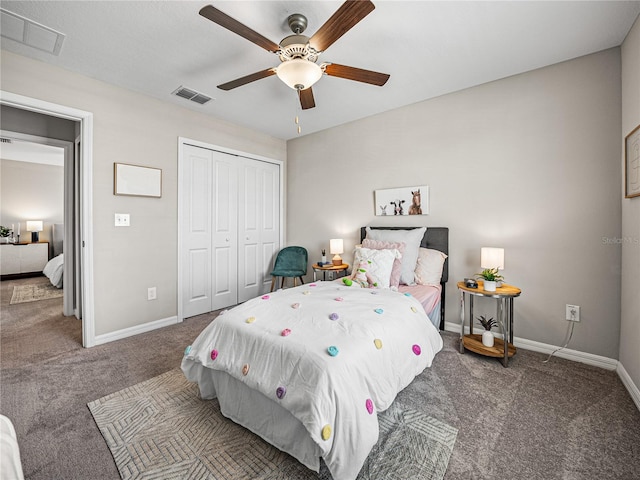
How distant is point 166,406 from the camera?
71.6 inches

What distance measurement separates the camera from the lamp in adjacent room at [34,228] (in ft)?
20.9

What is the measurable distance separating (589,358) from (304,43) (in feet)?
10.9

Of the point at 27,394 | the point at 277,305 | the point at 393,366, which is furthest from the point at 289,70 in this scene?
the point at 27,394

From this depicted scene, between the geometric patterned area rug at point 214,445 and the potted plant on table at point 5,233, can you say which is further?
the potted plant on table at point 5,233

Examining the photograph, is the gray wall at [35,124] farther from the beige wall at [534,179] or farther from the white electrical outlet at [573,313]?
the white electrical outlet at [573,313]

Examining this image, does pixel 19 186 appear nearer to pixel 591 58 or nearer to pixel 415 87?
pixel 415 87

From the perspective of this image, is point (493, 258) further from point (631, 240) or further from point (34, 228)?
point (34, 228)

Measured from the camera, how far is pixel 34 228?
6402 mm

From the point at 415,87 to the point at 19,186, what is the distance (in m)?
8.43

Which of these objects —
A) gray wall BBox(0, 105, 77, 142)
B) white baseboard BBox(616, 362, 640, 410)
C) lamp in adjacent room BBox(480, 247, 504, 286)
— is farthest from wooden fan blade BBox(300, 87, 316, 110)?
white baseboard BBox(616, 362, 640, 410)

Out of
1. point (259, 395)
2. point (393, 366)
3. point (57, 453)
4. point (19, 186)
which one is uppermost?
point (19, 186)

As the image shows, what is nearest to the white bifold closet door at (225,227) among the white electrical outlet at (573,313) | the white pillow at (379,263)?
the white pillow at (379,263)

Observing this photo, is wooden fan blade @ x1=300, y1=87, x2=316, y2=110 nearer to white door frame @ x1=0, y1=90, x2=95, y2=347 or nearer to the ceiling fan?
the ceiling fan

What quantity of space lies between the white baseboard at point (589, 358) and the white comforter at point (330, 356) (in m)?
1.27
